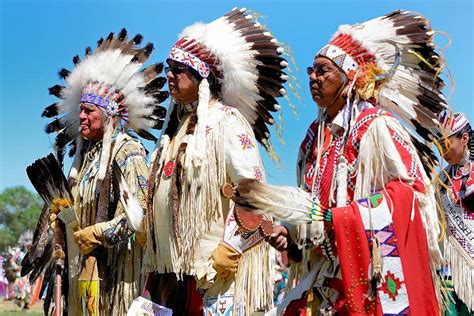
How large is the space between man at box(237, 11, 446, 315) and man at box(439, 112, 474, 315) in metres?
1.59

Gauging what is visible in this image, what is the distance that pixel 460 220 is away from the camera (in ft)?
17.6

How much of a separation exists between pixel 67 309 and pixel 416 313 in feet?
9.70

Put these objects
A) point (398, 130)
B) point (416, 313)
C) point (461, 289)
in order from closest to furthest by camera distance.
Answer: point (416, 313)
point (398, 130)
point (461, 289)

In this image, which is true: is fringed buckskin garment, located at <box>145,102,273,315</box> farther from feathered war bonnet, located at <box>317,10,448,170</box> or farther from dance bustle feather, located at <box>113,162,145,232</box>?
feathered war bonnet, located at <box>317,10,448,170</box>

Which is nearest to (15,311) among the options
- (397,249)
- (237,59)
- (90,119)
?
(90,119)

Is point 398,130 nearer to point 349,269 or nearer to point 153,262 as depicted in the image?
point 349,269

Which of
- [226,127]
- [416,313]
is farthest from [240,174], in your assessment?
[416,313]

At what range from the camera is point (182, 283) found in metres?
4.43

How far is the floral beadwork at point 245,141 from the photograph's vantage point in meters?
4.34

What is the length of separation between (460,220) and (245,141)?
182cm

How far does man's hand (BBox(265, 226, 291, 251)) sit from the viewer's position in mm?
3672

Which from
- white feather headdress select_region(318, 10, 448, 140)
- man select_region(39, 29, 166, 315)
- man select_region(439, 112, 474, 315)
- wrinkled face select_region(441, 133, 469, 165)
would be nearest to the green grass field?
man select_region(39, 29, 166, 315)

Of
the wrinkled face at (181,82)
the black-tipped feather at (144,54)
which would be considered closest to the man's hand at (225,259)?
the wrinkled face at (181,82)

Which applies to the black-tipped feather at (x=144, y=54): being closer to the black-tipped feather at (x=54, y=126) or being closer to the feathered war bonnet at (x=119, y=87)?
the feathered war bonnet at (x=119, y=87)
